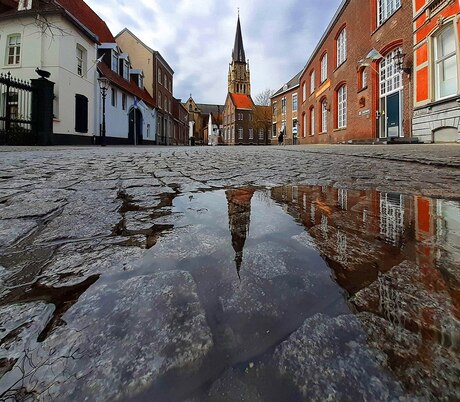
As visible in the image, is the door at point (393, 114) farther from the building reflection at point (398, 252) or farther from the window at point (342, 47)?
the building reflection at point (398, 252)

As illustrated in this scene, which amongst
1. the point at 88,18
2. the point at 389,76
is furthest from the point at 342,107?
the point at 88,18

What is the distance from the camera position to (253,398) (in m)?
0.47

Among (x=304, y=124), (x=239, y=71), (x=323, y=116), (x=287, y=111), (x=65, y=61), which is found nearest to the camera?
(x=65, y=61)

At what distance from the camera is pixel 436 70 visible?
11.1 meters

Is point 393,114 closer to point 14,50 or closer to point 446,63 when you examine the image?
point 446,63

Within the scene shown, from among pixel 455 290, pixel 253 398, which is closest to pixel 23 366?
pixel 253 398

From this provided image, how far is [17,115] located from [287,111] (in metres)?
32.7

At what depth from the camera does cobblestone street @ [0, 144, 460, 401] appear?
504 millimetres

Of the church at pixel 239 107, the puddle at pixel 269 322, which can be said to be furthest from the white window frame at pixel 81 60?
the church at pixel 239 107

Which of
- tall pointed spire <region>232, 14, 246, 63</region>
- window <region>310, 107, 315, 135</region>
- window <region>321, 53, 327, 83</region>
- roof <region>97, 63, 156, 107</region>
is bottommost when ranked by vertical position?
window <region>310, 107, 315, 135</region>

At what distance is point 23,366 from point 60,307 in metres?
0.20

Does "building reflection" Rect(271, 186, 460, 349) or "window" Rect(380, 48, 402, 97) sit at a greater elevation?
"window" Rect(380, 48, 402, 97)

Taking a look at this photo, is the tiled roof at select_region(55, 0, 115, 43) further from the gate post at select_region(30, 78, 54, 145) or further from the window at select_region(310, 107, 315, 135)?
the window at select_region(310, 107, 315, 135)

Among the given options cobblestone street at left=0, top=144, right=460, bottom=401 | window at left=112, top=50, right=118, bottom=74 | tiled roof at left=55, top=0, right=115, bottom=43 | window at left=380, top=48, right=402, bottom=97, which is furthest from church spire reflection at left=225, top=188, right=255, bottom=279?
window at left=112, top=50, right=118, bottom=74
